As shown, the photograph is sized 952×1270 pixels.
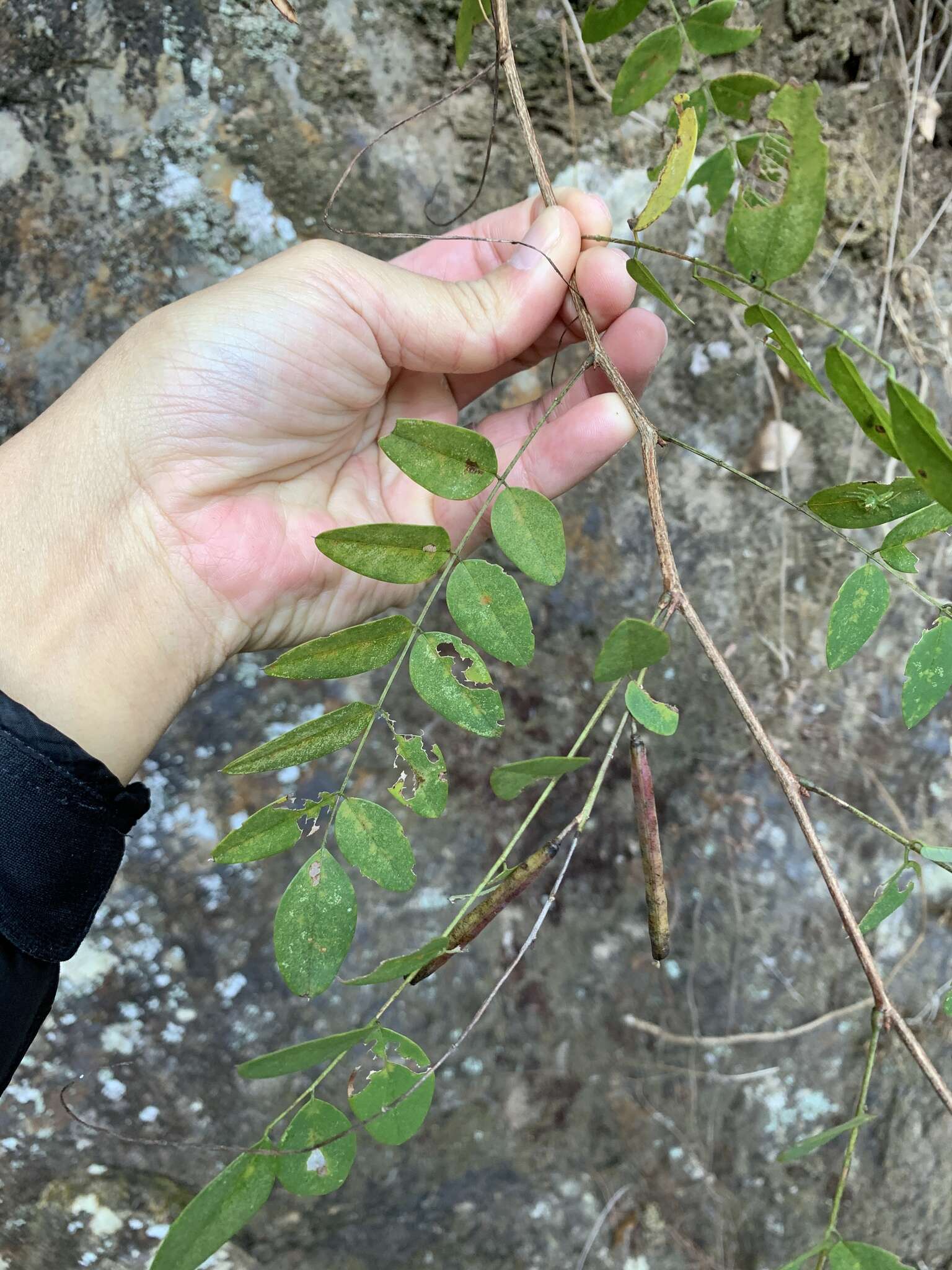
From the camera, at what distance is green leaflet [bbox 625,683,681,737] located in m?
0.75

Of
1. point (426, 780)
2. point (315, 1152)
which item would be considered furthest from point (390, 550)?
point (315, 1152)

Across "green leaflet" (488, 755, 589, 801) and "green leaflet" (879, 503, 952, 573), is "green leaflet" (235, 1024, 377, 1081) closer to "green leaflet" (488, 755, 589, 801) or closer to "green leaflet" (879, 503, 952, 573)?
"green leaflet" (488, 755, 589, 801)

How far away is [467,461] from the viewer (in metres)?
0.83

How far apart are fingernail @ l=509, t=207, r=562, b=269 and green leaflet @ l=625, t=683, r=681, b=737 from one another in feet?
1.95

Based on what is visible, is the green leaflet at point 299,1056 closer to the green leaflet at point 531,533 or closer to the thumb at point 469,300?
the green leaflet at point 531,533

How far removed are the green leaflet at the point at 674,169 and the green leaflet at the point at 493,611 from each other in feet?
1.14

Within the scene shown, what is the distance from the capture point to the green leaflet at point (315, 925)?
0.78 metres

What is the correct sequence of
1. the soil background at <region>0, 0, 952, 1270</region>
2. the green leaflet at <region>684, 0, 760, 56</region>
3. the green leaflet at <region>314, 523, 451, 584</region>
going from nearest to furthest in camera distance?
the green leaflet at <region>314, 523, 451, 584</region>
the green leaflet at <region>684, 0, 760, 56</region>
the soil background at <region>0, 0, 952, 1270</region>

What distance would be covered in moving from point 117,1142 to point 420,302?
1.49m

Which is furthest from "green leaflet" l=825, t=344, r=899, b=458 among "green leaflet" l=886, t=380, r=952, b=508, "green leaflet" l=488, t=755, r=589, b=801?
"green leaflet" l=488, t=755, r=589, b=801

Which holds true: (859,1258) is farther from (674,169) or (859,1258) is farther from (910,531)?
(674,169)

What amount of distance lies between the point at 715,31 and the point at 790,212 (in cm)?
54

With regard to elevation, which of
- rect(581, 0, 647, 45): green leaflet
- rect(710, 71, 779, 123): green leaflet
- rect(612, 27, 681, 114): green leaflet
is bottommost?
rect(710, 71, 779, 123): green leaflet

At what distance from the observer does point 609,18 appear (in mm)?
1063
